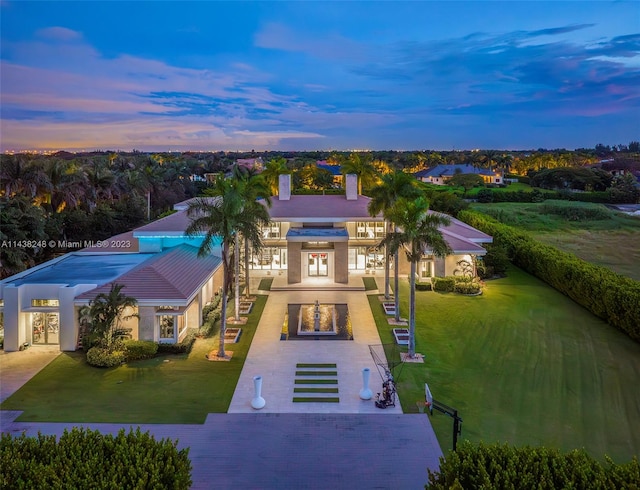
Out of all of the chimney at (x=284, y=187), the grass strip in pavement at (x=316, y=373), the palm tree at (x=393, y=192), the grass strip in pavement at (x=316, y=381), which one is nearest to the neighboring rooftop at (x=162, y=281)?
the grass strip in pavement at (x=316, y=373)

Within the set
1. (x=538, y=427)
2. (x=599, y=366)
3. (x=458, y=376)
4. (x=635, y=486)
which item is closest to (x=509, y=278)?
(x=599, y=366)

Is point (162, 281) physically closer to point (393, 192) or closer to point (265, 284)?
point (265, 284)

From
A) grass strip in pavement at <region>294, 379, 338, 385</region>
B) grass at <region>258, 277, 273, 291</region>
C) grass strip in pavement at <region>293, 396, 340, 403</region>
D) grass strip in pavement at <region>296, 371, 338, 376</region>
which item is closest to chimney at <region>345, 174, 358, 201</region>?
grass at <region>258, 277, 273, 291</region>

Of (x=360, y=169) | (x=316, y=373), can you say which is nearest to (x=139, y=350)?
(x=316, y=373)

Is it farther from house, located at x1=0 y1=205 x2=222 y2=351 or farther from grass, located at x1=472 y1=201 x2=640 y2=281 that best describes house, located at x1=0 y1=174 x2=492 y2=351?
grass, located at x1=472 y1=201 x2=640 y2=281

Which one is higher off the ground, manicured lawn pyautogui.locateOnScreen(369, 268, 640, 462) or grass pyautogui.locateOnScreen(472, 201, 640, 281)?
grass pyautogui.locateOnScreen(472, 201, 640, 281)

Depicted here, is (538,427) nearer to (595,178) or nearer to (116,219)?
(116,219)

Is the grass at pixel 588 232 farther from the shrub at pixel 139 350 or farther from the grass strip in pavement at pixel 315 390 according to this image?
the shrub at pixel 139 350
